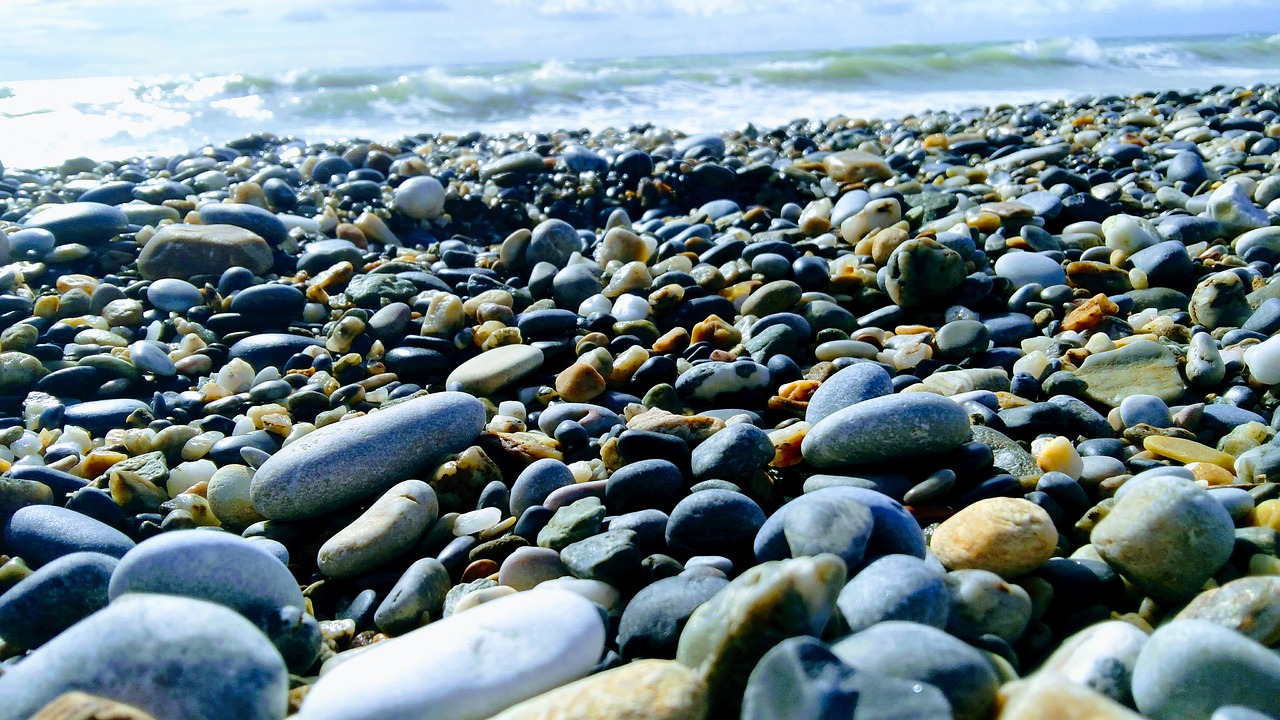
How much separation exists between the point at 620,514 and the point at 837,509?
65cm

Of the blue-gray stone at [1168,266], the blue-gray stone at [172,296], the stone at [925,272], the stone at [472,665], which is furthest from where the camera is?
the blue-gray stone at [172,296]

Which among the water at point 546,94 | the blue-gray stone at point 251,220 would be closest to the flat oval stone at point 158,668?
the blue-gray stone at point 251,220

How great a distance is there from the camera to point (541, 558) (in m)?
1.89

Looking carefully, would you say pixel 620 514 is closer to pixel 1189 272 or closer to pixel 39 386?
pixel 39 386

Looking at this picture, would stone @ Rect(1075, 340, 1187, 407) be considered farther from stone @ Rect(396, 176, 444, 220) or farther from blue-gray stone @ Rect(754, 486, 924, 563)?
stone @ Rect(396, 176, 444, 220)

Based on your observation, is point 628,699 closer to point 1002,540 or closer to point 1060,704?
point 1060,704

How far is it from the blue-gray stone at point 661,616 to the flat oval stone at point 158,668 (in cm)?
60

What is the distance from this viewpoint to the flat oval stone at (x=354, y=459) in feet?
7.34

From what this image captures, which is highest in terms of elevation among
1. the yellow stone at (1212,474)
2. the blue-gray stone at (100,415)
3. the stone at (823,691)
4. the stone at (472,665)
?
the stone at (823,691)

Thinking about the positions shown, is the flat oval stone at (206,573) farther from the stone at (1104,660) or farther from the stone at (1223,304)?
the stone at (1223,304)

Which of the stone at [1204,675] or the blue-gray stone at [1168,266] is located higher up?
the blue-gray stone at [1168,266]

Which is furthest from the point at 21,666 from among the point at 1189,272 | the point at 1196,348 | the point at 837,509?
the point at 1189,272

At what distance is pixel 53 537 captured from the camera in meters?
2.08

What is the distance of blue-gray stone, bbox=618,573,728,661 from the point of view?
155 centimetres
